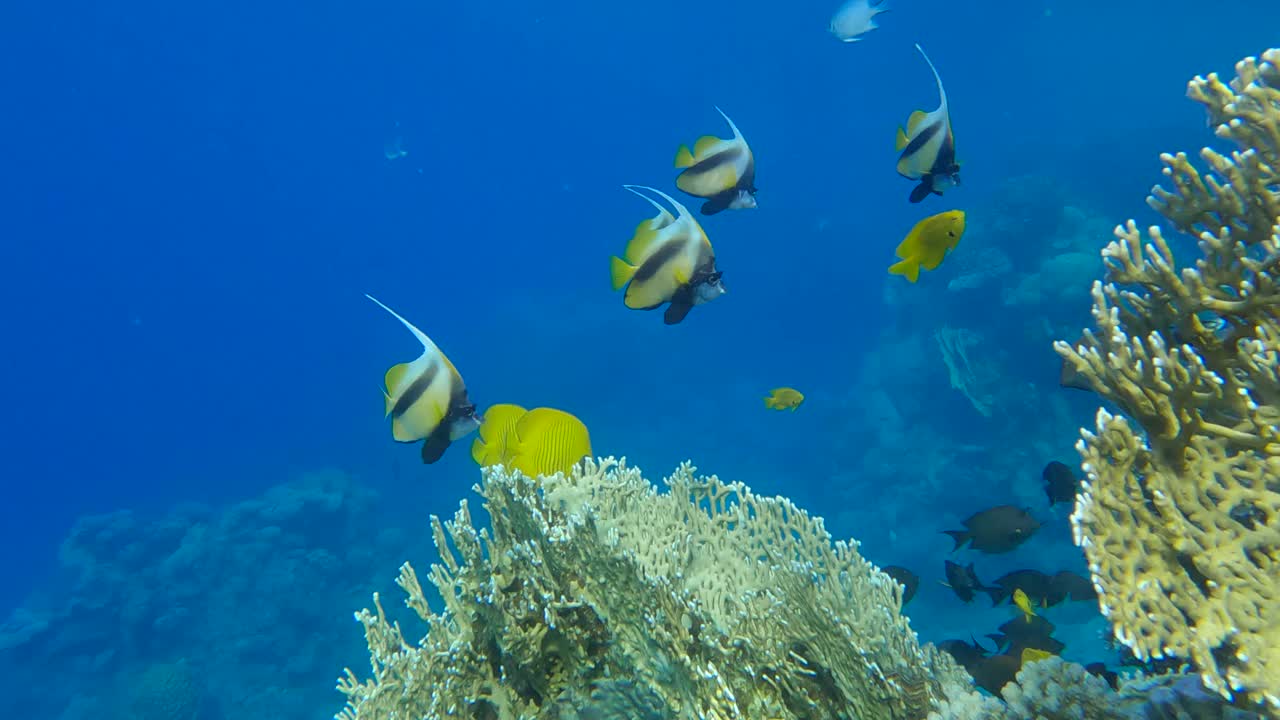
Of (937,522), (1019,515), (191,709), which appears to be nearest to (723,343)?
(937,522)

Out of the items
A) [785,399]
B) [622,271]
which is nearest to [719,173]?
[622,271]

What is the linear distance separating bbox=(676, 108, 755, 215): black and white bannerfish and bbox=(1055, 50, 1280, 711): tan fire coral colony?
2505 millimetres

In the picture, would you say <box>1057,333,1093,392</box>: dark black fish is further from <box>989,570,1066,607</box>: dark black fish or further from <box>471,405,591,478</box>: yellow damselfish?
<box>989,570,1066,607</box>: dark black fish

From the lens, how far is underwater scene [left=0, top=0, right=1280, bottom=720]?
2111mm

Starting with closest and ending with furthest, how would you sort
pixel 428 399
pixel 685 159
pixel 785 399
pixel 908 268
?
pixel 428 399
pixel 685 159
pixel 908 268
pixel 785 399

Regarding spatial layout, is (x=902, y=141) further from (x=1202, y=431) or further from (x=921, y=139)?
(x=1202, y=431)

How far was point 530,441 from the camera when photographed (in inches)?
144

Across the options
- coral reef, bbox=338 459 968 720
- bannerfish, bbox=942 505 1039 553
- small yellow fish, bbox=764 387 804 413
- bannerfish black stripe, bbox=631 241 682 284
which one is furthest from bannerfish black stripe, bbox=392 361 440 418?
small yellow fish, bbox=764 387 804 413

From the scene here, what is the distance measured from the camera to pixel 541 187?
113 metres

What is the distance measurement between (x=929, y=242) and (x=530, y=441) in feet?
10.7

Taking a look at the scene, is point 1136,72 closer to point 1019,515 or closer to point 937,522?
point 937,522

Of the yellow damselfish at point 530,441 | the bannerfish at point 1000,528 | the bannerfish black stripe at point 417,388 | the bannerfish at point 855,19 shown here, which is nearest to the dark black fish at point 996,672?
the bannerfish at point 1000,528

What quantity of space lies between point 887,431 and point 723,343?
894 inches

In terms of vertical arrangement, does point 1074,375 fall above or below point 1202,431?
above
